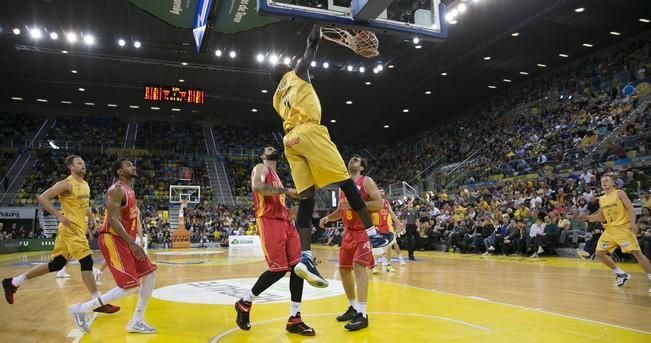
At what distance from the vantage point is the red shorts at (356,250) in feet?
15.5

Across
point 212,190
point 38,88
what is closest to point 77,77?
point 38,88

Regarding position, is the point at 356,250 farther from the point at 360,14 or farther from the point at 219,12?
the point at 219,12

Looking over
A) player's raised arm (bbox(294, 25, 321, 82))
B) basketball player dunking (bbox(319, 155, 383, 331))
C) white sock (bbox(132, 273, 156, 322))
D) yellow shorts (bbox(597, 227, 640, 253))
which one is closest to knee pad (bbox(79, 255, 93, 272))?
white sock (bbox(132, 273, 156, 322))

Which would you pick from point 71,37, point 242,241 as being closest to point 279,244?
point 71,37

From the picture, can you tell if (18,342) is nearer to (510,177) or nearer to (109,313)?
(109,313)

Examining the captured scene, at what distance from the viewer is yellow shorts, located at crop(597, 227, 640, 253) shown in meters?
7.03

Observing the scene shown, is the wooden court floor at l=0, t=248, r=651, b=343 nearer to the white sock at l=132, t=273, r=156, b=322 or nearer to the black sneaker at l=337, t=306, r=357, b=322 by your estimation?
the black sneaker at l=337, t=306, r=357, b=322

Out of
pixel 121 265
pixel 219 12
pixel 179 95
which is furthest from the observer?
pixel 179 95

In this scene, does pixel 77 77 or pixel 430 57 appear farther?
pixel 77 77

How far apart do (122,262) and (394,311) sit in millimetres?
2868

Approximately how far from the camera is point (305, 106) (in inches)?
155

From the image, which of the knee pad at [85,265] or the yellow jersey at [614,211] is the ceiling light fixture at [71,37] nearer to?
the knee pad at [85,265]

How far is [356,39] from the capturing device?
539 cm

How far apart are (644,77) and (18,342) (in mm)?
21372
